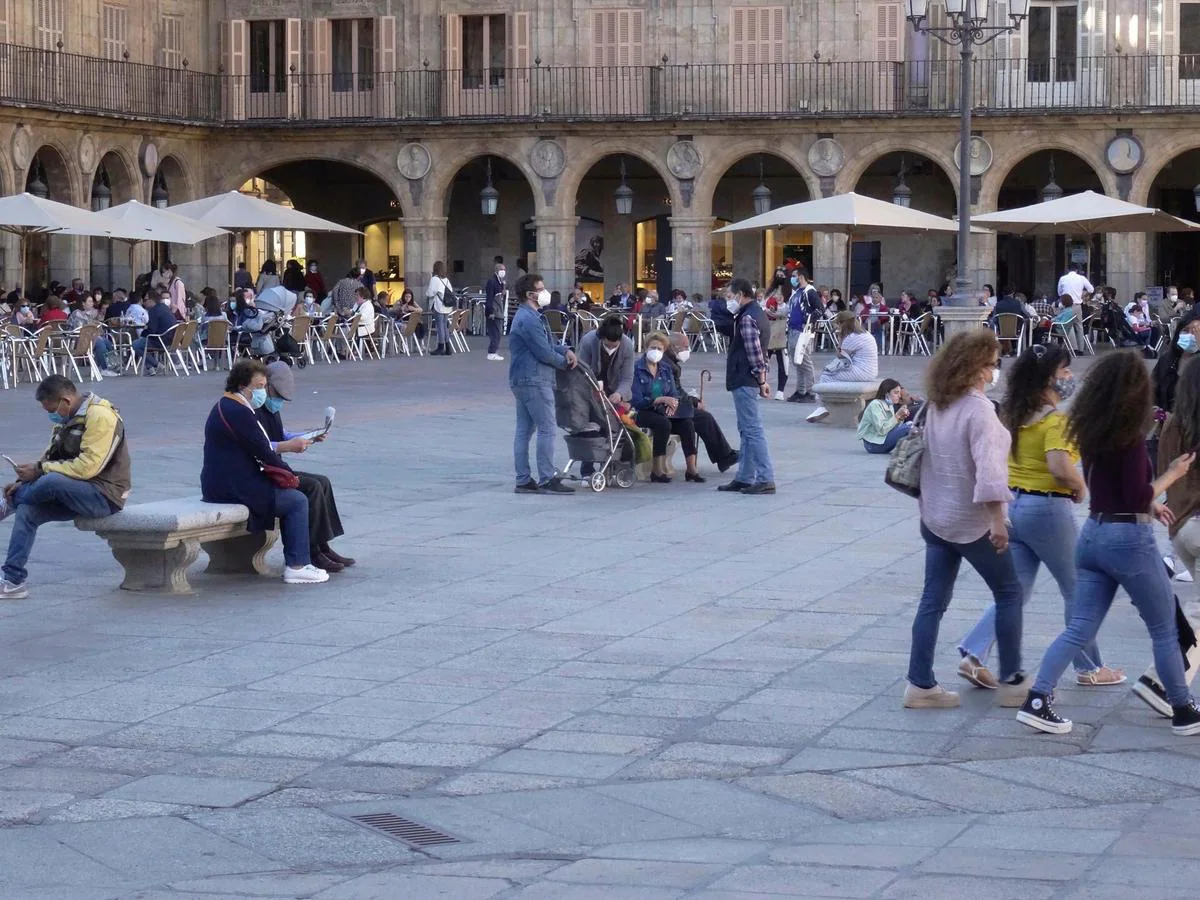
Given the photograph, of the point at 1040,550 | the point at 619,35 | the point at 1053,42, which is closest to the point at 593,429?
the point at 1040,550

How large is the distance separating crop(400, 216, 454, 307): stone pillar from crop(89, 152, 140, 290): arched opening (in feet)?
16.3

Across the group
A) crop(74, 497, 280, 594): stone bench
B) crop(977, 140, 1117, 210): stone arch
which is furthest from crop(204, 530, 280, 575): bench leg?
crop(977, 140, 1117, 210): stone arch

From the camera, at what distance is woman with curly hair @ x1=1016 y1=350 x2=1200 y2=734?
6.84 meters

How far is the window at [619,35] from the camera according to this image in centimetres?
3516

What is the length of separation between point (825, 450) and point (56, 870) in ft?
38.7

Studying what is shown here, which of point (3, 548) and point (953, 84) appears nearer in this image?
point (3, 548)

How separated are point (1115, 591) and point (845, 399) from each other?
1191cm

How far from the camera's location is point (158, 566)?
980 cm

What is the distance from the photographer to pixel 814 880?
211 inches

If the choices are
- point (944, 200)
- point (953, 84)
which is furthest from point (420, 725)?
point (944, 200)

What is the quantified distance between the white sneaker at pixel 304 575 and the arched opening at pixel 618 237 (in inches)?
1132

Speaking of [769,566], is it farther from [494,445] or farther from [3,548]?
[494,445]

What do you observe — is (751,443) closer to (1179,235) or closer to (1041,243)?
(1041,243)

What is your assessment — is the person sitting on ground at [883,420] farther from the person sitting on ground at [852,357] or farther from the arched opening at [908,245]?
the arched opening at [908,245]
